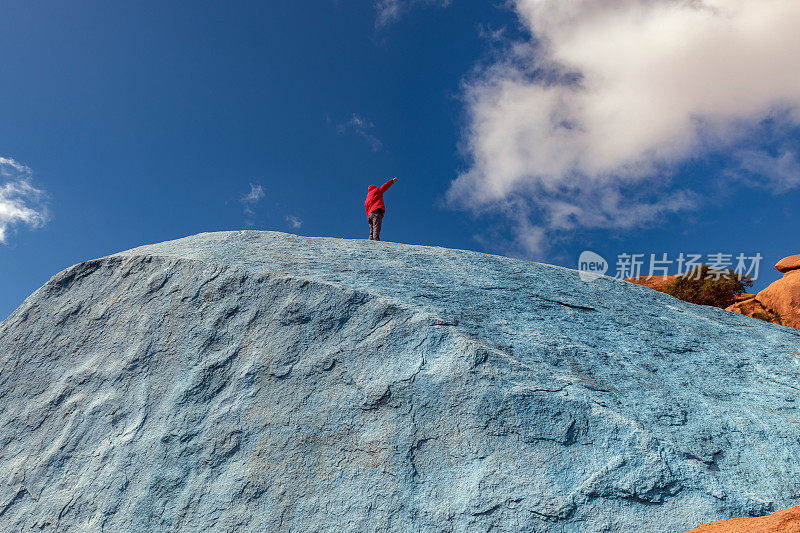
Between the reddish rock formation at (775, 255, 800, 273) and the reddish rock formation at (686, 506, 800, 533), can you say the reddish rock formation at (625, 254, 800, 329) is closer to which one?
the reddish rock formation at (775, 255, 800, 273)

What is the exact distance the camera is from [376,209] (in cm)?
1166

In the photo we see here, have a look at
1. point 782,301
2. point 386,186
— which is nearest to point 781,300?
point 782,301

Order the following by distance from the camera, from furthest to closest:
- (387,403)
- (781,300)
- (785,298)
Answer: (781,300) → (785,298) → (387,403)

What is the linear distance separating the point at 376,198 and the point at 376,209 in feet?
1.11

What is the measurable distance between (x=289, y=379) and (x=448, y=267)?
286cm

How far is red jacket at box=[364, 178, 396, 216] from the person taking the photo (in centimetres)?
1169

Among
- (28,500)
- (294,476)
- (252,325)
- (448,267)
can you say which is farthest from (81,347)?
(448,267)

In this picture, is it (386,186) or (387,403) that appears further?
(386,186)

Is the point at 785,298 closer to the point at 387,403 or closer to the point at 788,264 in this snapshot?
the point at 788,264

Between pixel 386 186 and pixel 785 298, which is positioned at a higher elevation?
pixel 785 298

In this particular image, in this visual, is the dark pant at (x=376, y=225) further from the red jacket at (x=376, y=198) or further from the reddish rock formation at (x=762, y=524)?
the reddish rock formation at (x=762, y=524)

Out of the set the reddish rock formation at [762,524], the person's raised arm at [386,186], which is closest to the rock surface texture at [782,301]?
the person's raised arm at [386,186]

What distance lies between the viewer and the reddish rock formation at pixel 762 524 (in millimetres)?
3223

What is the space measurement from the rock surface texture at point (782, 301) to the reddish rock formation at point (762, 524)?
2054 cm
